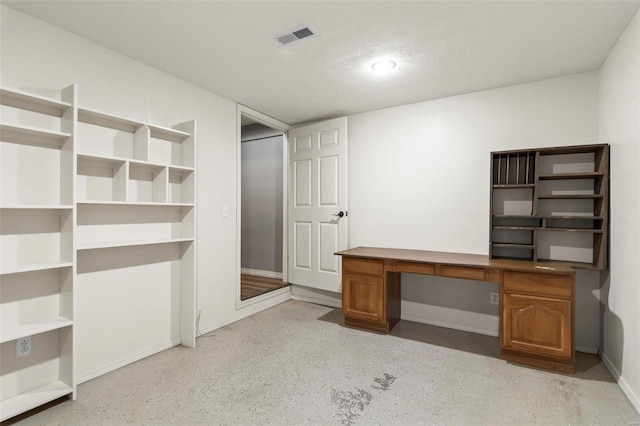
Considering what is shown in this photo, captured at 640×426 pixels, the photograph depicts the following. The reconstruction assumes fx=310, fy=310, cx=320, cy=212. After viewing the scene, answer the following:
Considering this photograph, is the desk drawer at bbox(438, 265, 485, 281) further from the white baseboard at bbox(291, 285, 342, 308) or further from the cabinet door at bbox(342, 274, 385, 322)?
the white baseboard at bbox(291, 285, 342, 308)

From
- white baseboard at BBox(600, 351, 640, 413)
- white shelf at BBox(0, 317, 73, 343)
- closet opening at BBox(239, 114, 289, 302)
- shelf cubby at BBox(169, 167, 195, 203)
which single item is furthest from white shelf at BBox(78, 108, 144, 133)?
white baseboard at BBox(600, 351, 640, 413)

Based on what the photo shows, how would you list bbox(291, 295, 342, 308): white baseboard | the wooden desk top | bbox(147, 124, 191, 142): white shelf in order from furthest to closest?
bbox(291, 295, 342, 308): white baseboard
bbox(147, 124, 191, 142): white shelf
the wooden desk top

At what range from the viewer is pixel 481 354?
2650mm

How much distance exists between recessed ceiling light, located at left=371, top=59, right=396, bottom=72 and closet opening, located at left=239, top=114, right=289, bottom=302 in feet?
8.54

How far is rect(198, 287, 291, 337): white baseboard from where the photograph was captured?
3160 mm

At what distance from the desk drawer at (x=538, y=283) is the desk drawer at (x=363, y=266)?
1.06 m

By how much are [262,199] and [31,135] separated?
3.52m

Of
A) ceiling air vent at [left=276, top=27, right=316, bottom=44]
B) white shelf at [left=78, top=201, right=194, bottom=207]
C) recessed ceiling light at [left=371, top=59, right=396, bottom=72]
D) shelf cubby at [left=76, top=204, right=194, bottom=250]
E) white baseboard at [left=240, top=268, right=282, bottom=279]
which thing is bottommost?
white baseboard at [left=240, top=268, right=282, bottom=279]

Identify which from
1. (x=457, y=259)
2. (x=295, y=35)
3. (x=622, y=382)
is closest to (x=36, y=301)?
(x=295, y=35)

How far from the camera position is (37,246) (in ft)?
6.51

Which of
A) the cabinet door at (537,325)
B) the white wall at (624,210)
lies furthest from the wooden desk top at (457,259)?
the white wall at (624,210)

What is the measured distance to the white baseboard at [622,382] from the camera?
1.89 m

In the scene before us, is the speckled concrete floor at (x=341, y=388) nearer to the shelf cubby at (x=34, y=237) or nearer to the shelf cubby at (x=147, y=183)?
the shelf cubby at (x=34, y=237)

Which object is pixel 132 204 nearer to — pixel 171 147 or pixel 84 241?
pixel 84 241
